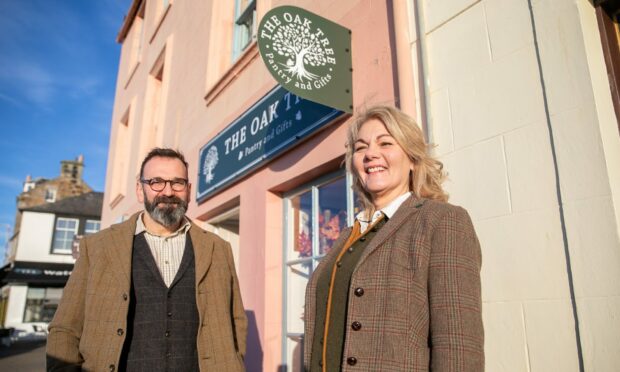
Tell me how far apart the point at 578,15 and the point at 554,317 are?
125 cm

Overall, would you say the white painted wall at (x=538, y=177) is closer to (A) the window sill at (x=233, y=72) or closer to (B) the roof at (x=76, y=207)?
(A) the window sill at (x=233, y=72)

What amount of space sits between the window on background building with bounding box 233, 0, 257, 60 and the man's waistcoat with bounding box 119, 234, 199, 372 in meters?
3.78

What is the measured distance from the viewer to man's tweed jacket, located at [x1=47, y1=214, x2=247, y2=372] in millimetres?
2008

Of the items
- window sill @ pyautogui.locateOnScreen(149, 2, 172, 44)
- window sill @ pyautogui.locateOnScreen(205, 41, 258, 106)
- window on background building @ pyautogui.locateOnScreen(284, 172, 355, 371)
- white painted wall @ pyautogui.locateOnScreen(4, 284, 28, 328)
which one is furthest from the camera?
white painted wall @ pyautogui.locateOnScreen(4, 284, 28, 328)

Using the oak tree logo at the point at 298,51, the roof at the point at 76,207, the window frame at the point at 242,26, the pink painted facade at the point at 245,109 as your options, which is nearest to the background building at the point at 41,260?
the roof at the point at 76,207

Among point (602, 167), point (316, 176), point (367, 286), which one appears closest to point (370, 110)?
point (367, 286)

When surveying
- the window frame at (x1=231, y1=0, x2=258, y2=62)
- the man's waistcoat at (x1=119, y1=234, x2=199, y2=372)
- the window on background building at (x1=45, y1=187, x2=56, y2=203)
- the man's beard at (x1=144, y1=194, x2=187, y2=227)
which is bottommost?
the man's waistcoat at (x1=119, y1=234, x2=199, y2=372)

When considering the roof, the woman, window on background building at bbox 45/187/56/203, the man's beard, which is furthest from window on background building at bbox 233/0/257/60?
window on background building at bbox 45/187/56/203

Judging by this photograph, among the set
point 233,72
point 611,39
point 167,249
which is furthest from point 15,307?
point 611,39

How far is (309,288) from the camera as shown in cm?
170

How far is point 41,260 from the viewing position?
26297mm

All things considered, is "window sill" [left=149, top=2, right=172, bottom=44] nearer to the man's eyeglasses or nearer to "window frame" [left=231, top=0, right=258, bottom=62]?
"window frame" [left=231, top=0, right=258, bottom=62]

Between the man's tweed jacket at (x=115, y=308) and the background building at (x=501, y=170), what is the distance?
1.14 meters

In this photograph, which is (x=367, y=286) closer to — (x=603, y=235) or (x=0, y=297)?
(x=603, y=235)
